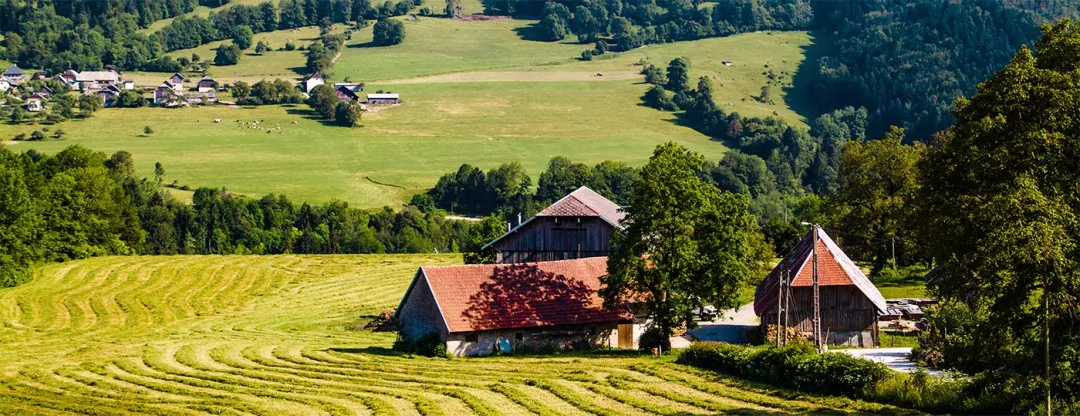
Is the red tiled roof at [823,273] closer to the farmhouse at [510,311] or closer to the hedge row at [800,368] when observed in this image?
the farmhouse at [510,311]

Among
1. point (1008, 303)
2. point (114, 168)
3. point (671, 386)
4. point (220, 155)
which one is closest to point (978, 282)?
point (1008, 303)

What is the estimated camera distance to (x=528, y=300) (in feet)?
189

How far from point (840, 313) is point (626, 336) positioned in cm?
983

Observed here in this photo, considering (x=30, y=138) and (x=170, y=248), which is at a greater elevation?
(x=30, y=138)

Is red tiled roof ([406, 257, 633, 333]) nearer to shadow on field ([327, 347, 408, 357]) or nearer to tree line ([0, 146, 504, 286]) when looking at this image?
shadow on field ([327, 347, 408, 357])

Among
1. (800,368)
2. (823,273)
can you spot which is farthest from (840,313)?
(800,368)

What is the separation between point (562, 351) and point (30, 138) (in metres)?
139

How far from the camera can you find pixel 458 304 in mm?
55969

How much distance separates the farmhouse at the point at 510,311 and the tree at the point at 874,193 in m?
27.5

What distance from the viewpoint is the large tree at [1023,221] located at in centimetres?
3312

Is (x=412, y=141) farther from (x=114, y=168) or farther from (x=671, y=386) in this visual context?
(x=671, y=386)

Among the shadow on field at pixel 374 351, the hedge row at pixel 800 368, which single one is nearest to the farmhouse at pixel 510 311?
the shadow on field at pixel 374 351

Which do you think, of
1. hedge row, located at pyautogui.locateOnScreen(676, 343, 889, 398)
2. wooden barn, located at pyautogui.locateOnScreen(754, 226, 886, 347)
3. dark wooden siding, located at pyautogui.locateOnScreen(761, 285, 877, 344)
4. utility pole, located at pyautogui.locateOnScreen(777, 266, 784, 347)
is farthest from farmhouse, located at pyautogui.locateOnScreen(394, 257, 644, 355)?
hedge row, located at pyautogui.locateOnScreen(676, 343, 889, 398)

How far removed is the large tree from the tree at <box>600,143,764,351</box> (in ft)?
61.3
